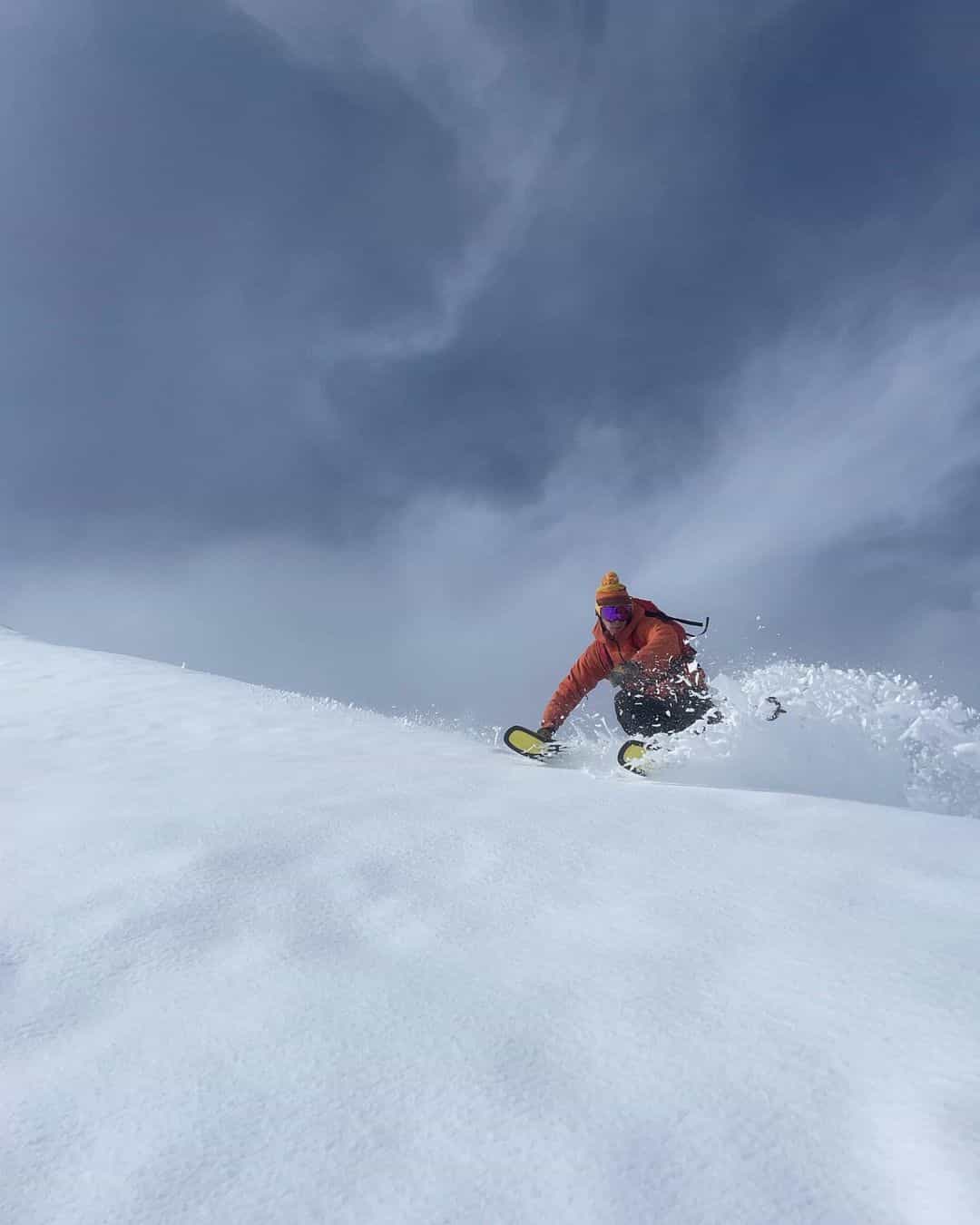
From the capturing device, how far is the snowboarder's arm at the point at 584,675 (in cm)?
742

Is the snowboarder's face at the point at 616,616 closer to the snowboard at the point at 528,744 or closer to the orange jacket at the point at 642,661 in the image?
the orange jacket at the point at 642,661

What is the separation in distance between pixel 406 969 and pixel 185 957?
619mm

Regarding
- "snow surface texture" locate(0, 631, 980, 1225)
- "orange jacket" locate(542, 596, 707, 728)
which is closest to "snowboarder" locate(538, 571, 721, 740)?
"orange jacket" locate(542, 596, 707, 728)

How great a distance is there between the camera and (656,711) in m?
7.20

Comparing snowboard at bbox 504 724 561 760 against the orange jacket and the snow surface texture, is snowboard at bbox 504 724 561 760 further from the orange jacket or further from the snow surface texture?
the snow surface texture

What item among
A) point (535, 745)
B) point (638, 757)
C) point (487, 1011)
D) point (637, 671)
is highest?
point (637, 671)

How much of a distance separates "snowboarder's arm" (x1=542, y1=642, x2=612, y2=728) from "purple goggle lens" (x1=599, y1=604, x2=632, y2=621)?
374 millimetres

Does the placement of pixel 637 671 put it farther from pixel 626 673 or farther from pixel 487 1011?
pixel 487 1011

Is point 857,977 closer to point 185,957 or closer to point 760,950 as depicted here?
point 760,950

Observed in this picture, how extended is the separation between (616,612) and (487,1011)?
5.81 meters

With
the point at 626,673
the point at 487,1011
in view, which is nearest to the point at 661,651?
the point at 626,673

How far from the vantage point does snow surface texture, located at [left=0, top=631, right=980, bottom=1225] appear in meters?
1.21

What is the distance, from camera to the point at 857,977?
71.3 inches

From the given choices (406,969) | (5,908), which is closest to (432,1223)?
(406,969)
